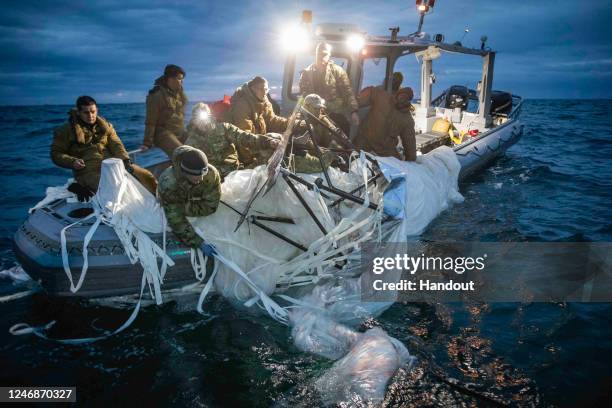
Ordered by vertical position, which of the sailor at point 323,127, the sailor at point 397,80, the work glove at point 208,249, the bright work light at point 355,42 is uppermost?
the bright work light at point 355,42

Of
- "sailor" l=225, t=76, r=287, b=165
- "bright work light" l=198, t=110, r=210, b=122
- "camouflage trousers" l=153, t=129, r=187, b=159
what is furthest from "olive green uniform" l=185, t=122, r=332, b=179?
"camouflage trousers" l=153, t=129, r=187, b=159

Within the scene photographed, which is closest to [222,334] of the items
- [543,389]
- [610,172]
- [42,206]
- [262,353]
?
[262,353]

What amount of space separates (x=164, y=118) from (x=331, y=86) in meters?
3.00

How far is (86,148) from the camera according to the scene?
4973 mm

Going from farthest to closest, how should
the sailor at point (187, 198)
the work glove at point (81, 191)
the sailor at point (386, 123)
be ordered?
the sailor at point (386, 123) → the work glove at point (81, 191) → the sailor at point (187, 198)

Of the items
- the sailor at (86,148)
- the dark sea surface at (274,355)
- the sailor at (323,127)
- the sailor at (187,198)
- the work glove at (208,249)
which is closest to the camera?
the dark sea surface at (274,355)

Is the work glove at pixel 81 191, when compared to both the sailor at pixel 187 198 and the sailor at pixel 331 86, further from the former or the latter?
the sailor at pixel 331 86

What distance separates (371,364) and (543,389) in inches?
66.9

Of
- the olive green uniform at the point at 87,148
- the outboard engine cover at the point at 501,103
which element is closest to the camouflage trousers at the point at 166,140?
the olive green uniform at the point at 87,148

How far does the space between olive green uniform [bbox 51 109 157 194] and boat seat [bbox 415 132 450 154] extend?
675 centimetres

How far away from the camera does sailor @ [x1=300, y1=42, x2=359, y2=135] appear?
6734 mm

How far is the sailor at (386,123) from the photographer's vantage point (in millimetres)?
6629

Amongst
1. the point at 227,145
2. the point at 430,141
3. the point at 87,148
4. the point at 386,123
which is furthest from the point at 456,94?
the point at 87,148

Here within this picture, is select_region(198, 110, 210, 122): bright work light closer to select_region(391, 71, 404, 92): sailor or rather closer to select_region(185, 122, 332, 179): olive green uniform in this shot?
select_region(185, 122, 332, 179): olive green uniform
